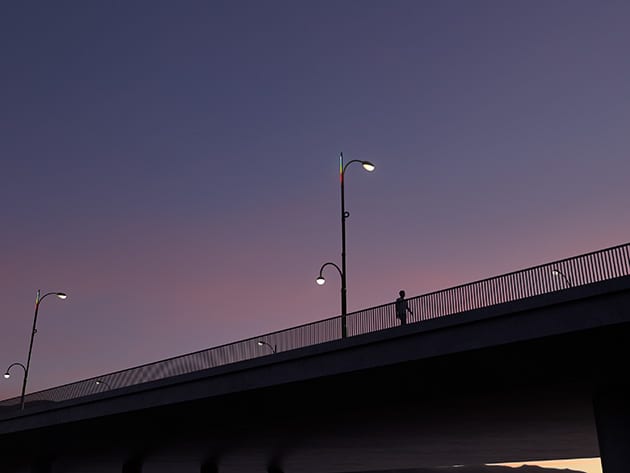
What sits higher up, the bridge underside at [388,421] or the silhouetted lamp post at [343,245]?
the silhouetted lamp post at [343,245]

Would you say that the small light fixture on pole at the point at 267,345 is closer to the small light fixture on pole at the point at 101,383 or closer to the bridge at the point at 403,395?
the bridge at the point at 403,395

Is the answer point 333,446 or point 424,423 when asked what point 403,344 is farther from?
point 333,446

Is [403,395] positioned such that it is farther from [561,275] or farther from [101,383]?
[101,383]

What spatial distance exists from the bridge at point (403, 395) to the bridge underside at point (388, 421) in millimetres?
106

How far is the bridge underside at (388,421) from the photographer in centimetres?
2719

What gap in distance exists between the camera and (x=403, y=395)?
3222 cm

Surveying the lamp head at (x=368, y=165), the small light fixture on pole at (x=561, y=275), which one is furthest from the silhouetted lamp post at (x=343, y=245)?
the small light fixture on pole at (x=561, y=275)

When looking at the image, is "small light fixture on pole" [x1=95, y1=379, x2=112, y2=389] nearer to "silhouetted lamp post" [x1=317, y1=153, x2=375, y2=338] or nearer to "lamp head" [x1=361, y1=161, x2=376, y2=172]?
"silhouetted lamp post" [x1=317, y1=153, x2=375, y2=338]

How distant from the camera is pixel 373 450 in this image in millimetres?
52438

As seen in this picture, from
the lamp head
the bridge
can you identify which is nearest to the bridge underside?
the bridge

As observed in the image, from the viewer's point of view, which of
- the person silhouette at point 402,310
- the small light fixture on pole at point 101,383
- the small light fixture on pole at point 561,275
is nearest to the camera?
the small light fixture on pole at point 561,275

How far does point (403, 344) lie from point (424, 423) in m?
14.1

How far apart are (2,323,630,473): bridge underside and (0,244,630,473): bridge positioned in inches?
4.2

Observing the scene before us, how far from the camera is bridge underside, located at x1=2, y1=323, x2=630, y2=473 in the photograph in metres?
27.2
